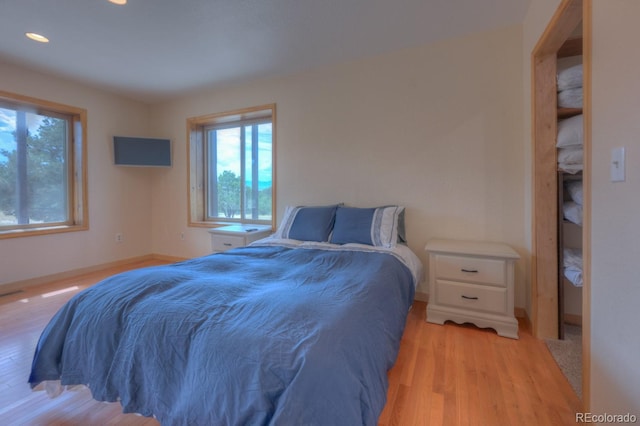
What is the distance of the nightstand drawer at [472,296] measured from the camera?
2014 millimetres

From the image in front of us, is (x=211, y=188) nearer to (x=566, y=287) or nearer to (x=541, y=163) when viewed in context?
(x=541, y=163)

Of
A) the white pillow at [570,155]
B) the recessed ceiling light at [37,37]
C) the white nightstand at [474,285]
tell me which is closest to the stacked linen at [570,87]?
the white pillow at [570,155]

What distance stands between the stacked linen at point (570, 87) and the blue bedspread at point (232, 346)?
1768 mm

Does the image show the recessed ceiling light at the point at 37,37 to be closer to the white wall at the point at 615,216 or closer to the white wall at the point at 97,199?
the white wall at the point at 97,199

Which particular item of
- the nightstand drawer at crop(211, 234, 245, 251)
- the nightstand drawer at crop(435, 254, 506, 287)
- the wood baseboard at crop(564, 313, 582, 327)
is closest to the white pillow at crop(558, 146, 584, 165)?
the nightstand drawer at crop(435, 254, 506, 287)

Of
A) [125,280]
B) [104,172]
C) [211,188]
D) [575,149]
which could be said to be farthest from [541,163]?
[104,172]

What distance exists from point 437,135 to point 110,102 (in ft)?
13.9

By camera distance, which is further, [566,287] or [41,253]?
[41,253]

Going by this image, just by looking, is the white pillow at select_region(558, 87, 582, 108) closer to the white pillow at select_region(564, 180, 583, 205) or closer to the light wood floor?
the white pillow at select_region(564, 180, 583, 205)

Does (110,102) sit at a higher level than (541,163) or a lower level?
higher

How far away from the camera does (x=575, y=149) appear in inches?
71.7

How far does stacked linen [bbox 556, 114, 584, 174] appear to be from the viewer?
5.84 feet

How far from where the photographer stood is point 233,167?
3877mm

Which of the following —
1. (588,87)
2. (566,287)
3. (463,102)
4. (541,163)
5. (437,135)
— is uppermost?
(463,102)
